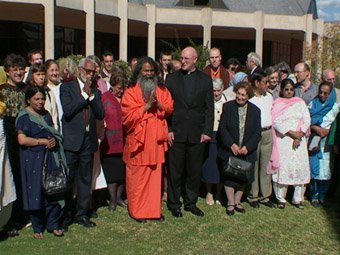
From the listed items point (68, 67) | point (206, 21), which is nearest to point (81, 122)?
point (68, 67)

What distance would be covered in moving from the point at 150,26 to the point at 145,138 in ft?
83.3

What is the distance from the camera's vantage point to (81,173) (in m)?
6.48

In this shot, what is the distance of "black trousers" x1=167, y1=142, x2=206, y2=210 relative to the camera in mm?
7062

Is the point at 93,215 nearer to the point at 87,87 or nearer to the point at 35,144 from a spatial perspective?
the point at 35,144

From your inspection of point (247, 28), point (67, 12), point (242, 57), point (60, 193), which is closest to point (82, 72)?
point (60, 193)

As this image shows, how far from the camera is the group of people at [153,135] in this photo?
240 inches

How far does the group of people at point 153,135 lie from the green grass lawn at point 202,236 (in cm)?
18

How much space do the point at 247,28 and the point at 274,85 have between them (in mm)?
26017

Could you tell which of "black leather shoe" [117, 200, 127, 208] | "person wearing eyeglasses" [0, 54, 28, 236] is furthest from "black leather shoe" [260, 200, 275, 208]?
"person wearing eyeglasses" [0, 54, 28, 236]

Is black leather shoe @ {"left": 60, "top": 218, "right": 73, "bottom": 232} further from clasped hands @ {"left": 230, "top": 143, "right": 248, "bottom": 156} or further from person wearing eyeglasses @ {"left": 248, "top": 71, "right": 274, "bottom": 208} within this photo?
person wearing eyeglasses @ {"left": 248, "top": 71, "right": 274, "bottom": 208}

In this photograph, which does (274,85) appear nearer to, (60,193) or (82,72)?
(82,72)

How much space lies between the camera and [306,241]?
248 inches

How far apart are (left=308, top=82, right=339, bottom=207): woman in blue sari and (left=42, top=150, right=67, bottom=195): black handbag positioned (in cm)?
389

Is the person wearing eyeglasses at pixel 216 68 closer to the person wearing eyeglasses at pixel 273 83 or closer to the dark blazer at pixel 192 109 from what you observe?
the person wearing eyeglasses at pixel 273 83
